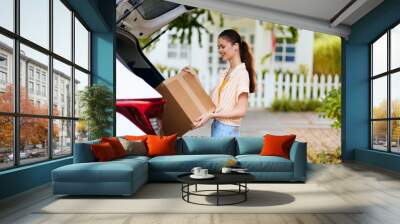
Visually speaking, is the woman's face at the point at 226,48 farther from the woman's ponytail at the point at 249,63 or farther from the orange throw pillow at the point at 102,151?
the orange throw pillow at the point at 102,151

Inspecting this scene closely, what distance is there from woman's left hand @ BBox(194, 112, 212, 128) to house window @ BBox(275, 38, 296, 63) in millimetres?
6859

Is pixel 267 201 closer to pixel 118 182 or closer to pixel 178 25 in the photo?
pixel 118 182

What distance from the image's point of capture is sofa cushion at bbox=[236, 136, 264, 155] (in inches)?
278

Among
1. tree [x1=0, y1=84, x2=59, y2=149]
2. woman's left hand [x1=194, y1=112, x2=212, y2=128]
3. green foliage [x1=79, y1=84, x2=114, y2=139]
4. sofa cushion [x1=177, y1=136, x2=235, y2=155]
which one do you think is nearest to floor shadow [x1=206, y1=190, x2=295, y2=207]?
sofa cushion [x1=177, y1=136, x2=235, y2=155]

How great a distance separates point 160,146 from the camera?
6879 mm

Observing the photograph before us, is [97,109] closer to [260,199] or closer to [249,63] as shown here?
[249,63]

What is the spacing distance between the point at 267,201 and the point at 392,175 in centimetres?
334

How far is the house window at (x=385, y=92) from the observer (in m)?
8.27

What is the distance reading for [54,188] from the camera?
16.7ft

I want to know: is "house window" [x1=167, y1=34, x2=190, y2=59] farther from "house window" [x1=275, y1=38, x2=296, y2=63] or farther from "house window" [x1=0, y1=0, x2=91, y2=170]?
"house window" [x1=0, y1=0, x2=91, y2=170]

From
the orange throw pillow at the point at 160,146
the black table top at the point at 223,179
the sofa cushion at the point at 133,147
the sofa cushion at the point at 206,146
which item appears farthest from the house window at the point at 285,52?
the black table top at the point at 223,179

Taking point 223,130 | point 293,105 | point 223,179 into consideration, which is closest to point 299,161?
point 223,179

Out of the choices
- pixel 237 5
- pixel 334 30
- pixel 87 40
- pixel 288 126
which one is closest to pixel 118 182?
pixel 87 40

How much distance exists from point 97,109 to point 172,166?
2441 mm
